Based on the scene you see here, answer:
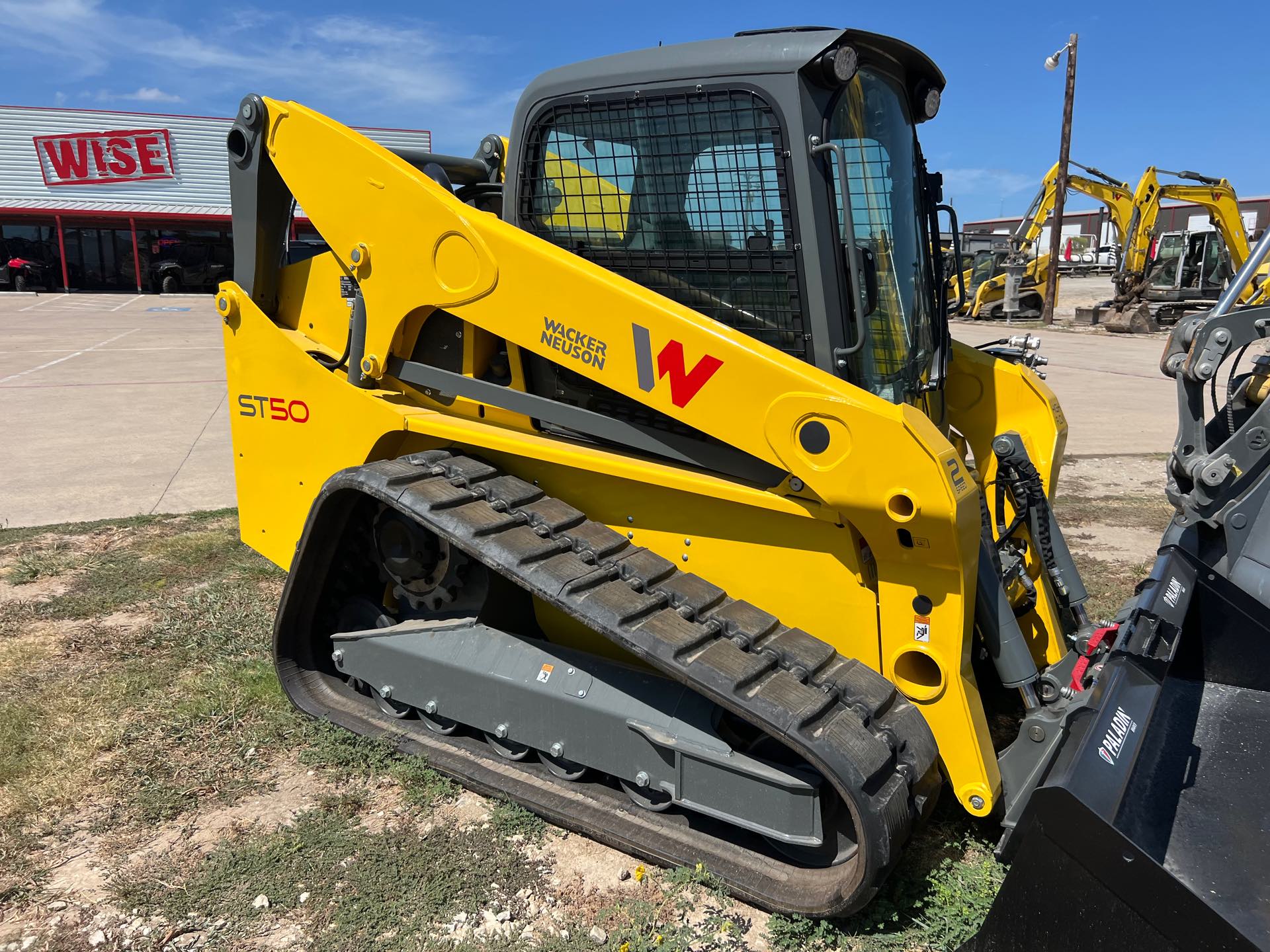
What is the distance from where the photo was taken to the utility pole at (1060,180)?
73.5 ft

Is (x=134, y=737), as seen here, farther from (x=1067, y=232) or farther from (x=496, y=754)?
(x=1067, y=232)

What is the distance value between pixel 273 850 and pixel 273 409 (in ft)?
5.49

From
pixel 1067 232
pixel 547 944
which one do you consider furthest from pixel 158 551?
pixel 1067 232

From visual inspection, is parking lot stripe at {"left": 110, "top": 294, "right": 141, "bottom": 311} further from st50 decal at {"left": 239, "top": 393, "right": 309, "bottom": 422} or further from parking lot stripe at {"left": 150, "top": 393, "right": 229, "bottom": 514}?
st50 decal at {"left": 239, "top": 393, "right": 309, "bottom": 422}

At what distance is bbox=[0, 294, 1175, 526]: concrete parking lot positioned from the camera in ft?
22.9

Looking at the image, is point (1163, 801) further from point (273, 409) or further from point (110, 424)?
point (110, 424)

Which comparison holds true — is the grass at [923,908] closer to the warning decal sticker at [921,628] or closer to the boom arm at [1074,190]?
the warning decal sticker at [921,628]

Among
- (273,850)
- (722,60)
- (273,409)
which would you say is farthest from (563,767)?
(722,60)

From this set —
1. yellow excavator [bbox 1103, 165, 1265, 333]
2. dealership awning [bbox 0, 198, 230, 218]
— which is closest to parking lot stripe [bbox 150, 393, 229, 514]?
yellow excavator [bbox 1103, 165, 1265, 333]

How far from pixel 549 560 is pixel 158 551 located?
3.84 metres

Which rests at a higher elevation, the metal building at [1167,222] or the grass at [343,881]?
the metal building at [1167,222]

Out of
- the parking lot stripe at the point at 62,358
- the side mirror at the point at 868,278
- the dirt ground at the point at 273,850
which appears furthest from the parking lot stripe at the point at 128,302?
the side mirror at the point at 868,278

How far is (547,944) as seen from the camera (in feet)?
8.48

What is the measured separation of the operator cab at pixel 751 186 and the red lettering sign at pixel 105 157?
110 ft
